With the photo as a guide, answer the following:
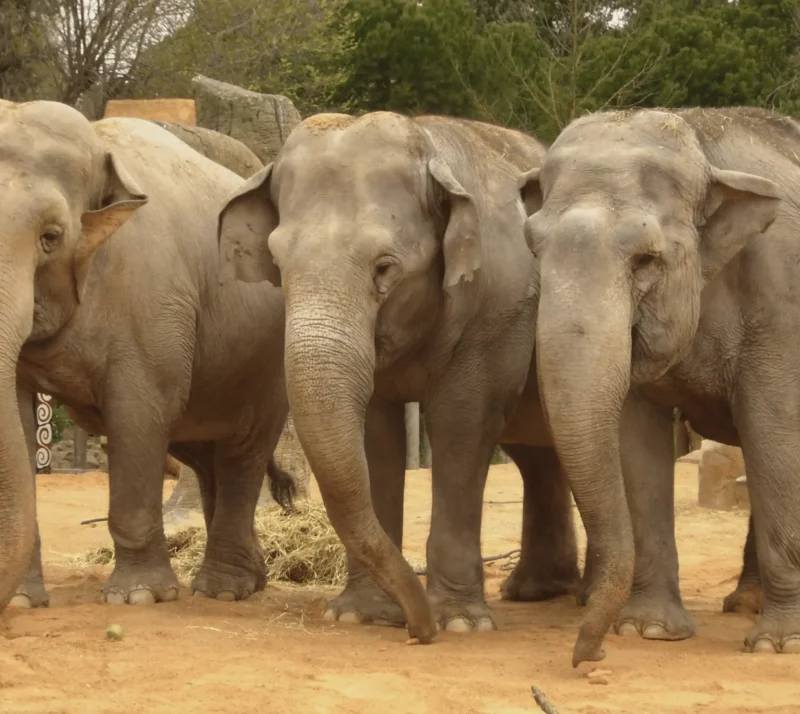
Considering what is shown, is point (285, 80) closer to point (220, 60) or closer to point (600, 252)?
point (220, 60)

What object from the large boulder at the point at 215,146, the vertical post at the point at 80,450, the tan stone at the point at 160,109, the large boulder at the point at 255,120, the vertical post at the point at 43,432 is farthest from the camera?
the vertical post at the point at 80,450

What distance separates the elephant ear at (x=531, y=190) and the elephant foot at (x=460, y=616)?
55.8 inches

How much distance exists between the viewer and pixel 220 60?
20.0 m

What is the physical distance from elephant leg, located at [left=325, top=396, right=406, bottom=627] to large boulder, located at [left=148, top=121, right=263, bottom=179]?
13.8 feet

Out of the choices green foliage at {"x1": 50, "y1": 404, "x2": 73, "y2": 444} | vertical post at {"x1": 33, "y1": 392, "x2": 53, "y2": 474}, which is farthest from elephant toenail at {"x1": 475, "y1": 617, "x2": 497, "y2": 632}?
green foliage at {"x1": 50, "y1": 404, "x2": 73, "y2": 444}

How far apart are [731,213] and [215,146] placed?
5.32m

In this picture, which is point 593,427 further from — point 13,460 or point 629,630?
point 13,460

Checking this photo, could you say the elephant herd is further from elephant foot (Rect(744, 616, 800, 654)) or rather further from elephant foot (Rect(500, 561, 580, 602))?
elephant foot (Rect(500, 561, 580, 602))

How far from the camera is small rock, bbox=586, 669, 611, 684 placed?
4.81 metres

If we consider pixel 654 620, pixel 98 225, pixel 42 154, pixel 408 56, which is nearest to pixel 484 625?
pixel 654 620

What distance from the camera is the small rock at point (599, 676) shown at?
4809mm

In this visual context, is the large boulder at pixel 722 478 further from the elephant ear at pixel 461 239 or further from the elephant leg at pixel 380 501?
the elephant ear at pixel 461 239

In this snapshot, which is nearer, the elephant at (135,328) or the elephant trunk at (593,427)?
the elephant trunk at (593,427)

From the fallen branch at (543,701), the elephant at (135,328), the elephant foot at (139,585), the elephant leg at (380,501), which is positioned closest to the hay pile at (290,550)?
the elephant at (135,328)
